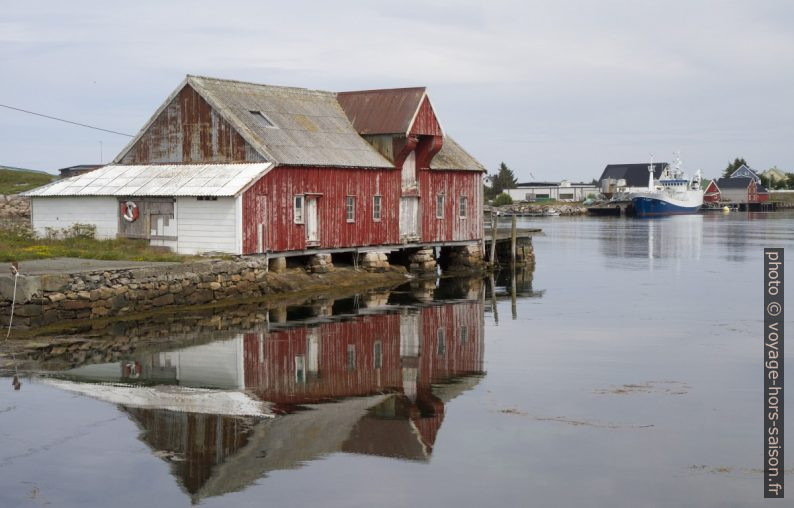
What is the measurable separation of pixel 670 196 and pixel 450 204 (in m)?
105

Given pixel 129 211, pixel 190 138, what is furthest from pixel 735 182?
pixel 129 211

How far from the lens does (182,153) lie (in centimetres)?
3653

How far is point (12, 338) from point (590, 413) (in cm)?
1311

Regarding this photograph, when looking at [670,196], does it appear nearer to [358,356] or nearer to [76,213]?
[76,213]

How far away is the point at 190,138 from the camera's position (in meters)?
36.2

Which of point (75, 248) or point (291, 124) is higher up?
point (291, 124)

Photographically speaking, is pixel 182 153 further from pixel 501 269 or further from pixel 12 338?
pixel 501 269

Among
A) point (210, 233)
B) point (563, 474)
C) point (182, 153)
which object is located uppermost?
point (182, 153)

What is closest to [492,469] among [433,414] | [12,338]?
[433,414]

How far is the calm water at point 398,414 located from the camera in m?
13.5

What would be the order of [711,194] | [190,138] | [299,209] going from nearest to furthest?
1. [299,209]
2. [190,138]
3. [711,194]

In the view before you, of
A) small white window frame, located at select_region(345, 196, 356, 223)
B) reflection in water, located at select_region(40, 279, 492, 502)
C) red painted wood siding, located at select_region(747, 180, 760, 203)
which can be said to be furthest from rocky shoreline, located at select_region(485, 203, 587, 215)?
reflection in water, located at select_region(40, 279, 492, 502)

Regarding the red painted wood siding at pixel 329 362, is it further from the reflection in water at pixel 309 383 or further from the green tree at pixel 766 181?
the green tree at pixel 766 181

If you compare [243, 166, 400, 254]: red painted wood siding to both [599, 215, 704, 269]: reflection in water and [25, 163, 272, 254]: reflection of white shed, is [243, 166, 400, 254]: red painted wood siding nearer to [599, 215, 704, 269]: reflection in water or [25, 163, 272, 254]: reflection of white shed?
[25, 163, 272, 254]: reflection of white shed
